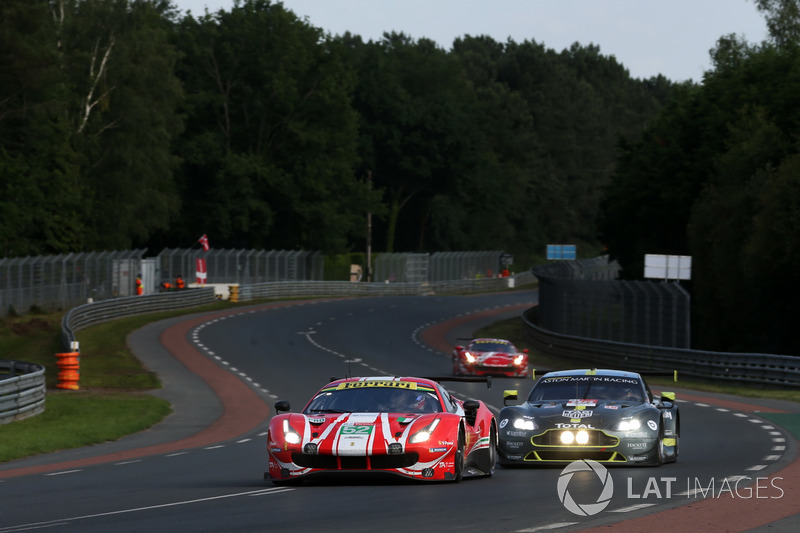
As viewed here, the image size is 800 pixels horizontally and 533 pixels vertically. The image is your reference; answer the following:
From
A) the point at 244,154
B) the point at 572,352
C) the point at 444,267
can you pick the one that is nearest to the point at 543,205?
the point at 444,267

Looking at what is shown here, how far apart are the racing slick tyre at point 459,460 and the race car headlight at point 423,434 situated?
431 mm

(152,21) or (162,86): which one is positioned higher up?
(152,21)

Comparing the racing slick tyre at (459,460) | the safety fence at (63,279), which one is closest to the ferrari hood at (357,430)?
the racing slick tyre at (459,460)

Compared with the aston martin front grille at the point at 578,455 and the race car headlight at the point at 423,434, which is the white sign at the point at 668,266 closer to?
the aston martin front grille at the point at 578,455

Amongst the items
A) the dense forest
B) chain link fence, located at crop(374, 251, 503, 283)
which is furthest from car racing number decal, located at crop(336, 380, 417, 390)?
chain link fence, located at crop(374, 251, 503, 283)

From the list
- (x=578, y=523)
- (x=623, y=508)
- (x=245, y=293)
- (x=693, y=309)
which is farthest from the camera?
(x=245, y=293)

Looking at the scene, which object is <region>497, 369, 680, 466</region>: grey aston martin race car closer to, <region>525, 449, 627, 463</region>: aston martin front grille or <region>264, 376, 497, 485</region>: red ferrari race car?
<region>525, 449, 627, 463</region>: aston martin front grille

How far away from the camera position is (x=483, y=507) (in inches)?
452

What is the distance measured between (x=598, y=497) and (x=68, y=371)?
2543 cm

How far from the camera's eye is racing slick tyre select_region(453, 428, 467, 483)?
13.5 meters

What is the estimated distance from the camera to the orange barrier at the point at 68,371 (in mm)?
34938

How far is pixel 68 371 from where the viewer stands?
35.1m

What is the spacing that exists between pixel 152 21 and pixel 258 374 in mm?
58836

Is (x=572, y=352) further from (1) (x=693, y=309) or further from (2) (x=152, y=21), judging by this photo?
(2) (x=152, y=21)
